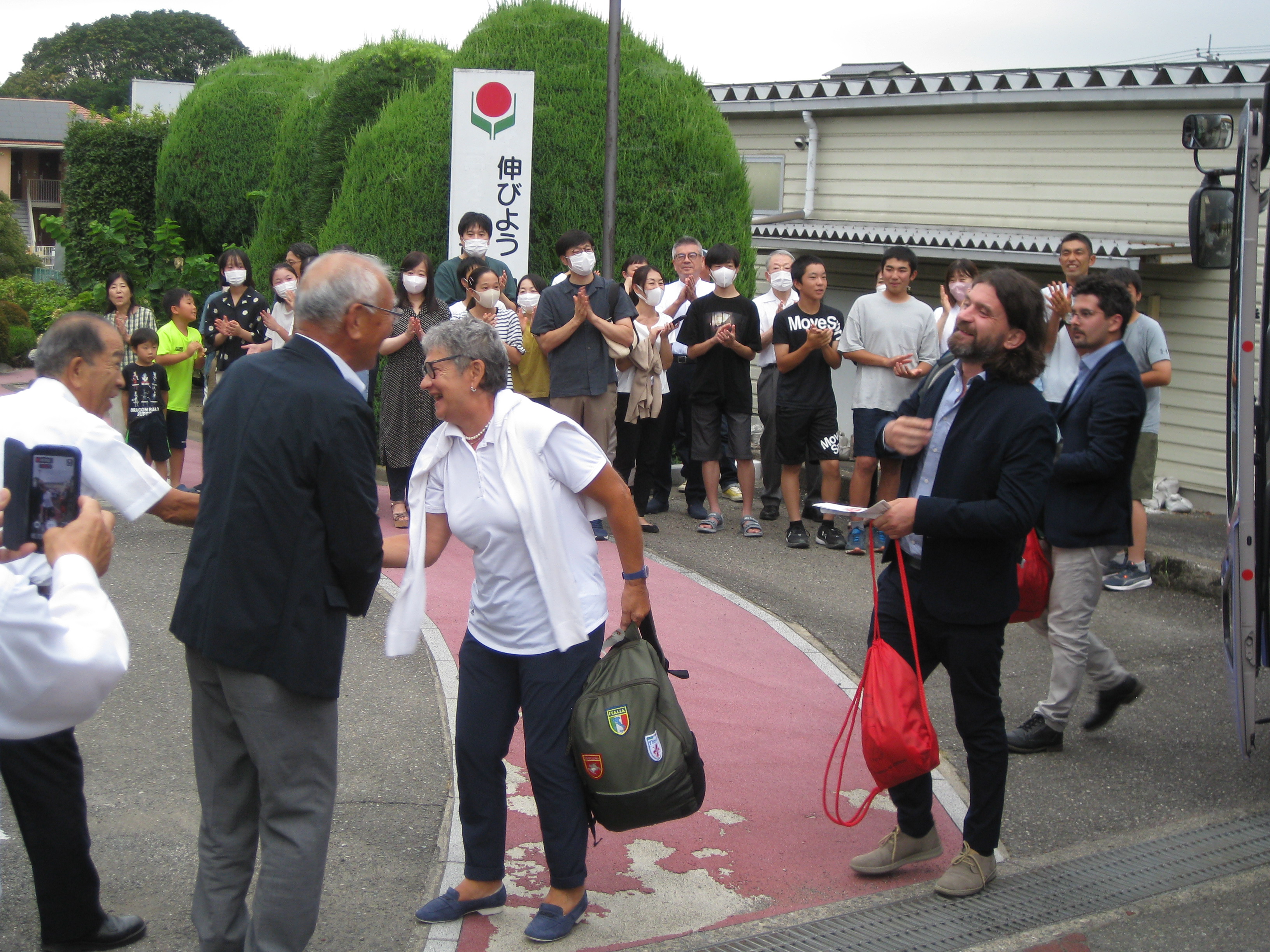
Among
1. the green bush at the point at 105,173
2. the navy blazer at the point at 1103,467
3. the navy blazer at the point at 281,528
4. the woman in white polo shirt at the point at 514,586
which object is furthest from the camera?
the green bush at the point at 105,173

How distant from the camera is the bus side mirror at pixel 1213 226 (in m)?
5.32

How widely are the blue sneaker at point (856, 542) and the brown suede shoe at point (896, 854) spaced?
4.71 meters

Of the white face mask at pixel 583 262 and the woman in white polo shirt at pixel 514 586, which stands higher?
the white face mask at pixel 583 262

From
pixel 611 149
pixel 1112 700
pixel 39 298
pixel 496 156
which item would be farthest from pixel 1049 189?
pixel 39 298

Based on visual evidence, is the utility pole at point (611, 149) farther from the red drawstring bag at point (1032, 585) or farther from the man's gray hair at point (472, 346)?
the man's gray hair at point (472, 346)

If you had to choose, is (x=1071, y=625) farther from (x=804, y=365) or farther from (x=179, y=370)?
(x=179, y=370)

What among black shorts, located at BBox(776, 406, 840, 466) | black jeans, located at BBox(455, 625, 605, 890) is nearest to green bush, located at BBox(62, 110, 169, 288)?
black shorts, located at BBox(776, 406, 840, 466)

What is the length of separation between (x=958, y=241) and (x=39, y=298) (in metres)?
22.1

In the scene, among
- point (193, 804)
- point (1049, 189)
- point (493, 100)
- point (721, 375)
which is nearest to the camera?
point (193, 804)

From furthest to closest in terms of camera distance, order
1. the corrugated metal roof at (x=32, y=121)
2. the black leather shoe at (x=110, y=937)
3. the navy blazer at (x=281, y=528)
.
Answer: the corrugated metal roof at (x=32, y=121) < the black leather shoe at (x=110, y=937) < the navy blazer at (x=281, y=528)

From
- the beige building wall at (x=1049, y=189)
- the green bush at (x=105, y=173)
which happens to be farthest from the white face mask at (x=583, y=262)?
the green bush at (x=105, y=173)

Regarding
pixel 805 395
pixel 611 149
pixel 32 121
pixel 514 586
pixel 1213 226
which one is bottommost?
pixel 514 586

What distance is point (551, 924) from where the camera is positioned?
370 centimetres

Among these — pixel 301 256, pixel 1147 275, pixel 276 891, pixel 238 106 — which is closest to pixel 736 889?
Answer: pixel 276 891
